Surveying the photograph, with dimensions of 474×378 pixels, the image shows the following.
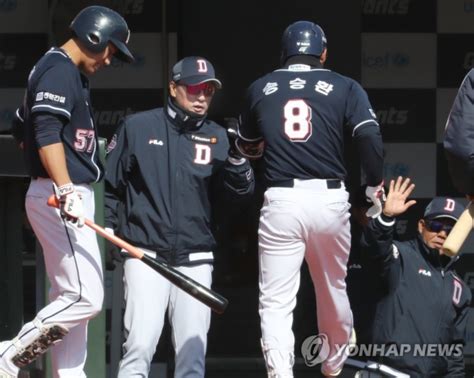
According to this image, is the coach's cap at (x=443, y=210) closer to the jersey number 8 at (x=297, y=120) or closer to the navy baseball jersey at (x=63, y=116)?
the jersey number 8 at (x=297, y=120)

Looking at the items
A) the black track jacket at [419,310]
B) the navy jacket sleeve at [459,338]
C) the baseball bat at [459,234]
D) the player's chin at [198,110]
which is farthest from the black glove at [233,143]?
the baseball bat at [459,234]

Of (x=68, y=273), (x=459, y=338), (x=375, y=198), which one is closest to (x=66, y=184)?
(x=68, y=273)

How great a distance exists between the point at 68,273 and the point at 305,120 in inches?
45.9

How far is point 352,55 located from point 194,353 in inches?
96.7

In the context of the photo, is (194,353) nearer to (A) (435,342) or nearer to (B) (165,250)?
(B) (165,250)

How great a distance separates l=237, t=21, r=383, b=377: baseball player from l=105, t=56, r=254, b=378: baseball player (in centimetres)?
25

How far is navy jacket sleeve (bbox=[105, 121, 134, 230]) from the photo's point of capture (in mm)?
5980

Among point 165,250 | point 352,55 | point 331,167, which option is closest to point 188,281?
point 165,250

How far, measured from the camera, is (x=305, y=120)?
226 inches

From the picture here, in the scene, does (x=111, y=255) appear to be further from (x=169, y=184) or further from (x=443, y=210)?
(x=443, y=210)

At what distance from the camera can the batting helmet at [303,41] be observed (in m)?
5.86

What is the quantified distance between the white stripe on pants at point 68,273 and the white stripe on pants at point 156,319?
35 centimetres

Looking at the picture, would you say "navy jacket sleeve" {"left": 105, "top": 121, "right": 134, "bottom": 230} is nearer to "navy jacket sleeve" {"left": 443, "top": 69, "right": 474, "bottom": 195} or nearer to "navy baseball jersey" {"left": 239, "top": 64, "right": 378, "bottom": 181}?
"navy baseball jersey" {"left": 239, "top": 64, "right": 378, "bottom": 181}

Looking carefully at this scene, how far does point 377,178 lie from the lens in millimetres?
5770
